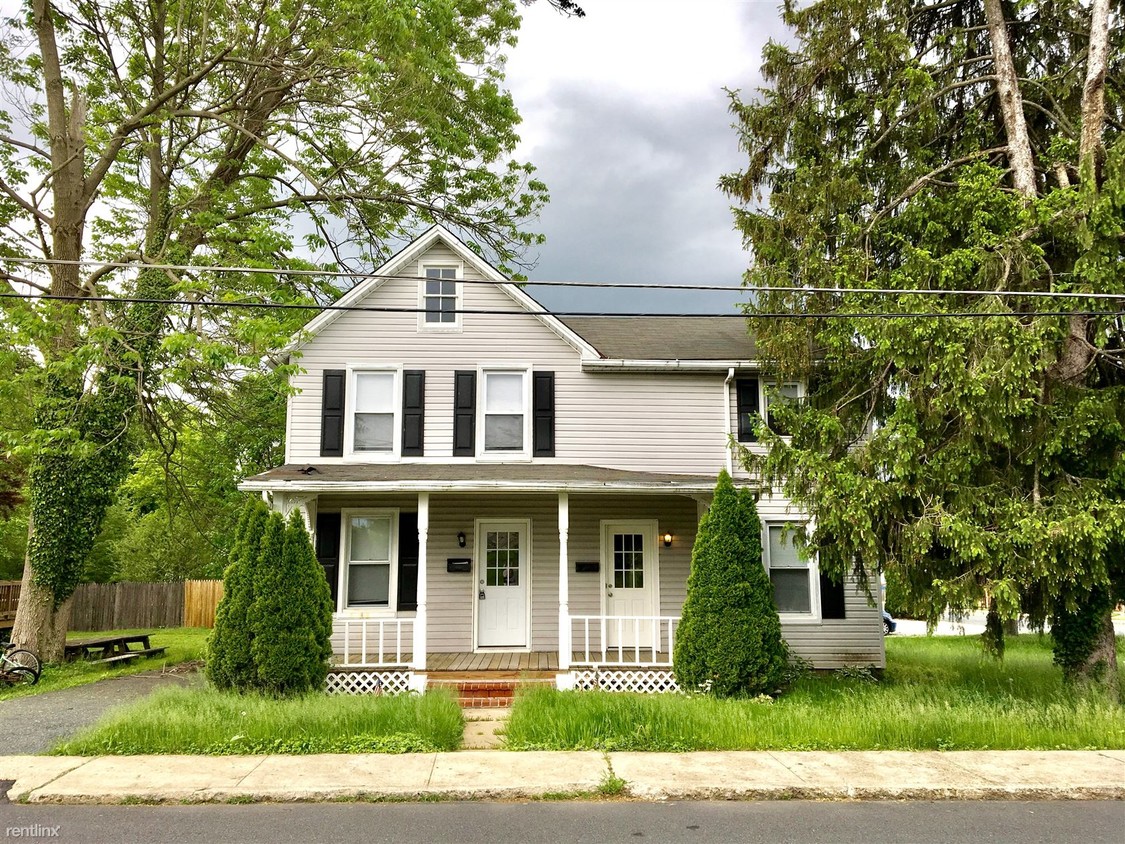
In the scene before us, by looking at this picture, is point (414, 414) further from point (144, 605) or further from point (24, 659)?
point (144, 605)

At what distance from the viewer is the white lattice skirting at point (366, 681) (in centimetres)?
1060

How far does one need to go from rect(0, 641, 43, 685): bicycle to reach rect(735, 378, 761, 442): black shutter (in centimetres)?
1242

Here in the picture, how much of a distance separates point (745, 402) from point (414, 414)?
6.03 metres

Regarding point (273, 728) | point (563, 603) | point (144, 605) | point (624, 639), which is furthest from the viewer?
point (144, 605)

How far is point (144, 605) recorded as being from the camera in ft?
76.0

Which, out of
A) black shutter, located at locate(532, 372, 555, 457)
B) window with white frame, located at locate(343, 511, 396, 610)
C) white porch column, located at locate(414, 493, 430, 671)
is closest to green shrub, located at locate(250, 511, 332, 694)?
white porch column, located at locate(414, 493, 430, 671)

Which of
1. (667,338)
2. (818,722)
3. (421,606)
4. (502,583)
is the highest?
(667,338)

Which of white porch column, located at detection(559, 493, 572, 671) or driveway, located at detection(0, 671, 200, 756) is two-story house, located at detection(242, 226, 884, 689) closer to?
white porch column, located at detection(559, 493, 572, 671)

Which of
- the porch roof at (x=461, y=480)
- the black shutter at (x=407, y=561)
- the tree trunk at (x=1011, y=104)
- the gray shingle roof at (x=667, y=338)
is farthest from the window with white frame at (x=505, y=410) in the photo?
the tree trunk at (x=1011, y=104)

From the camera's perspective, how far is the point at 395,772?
6.70 metres

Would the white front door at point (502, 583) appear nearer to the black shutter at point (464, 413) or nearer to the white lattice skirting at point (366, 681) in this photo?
the black shutter at point (464, 413)

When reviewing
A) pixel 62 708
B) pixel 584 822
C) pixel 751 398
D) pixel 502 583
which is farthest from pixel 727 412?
pixel 62 708

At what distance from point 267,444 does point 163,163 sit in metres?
10.5

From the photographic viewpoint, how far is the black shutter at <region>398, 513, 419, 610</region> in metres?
12.2
